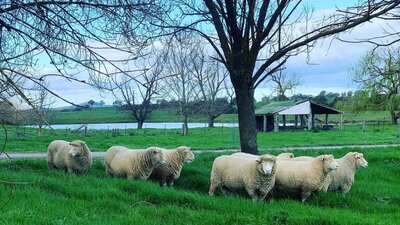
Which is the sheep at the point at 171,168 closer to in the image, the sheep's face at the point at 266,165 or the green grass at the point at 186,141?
the sheep's face at the point at 266,165

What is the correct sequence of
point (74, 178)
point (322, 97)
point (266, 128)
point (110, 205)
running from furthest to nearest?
point (322, 97) < point (266, 128) < point (74, 178) < point (110, 205)

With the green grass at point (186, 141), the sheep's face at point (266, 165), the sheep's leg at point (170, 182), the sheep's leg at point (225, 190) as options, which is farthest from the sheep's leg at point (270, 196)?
the green grass at point (186, 141)

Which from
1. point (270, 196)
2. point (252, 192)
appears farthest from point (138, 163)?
point (270, 196)

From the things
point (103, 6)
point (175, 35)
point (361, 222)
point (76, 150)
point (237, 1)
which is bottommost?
point (361, 222)

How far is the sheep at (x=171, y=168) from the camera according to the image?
11070 millimetres

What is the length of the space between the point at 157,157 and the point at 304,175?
10.1 feet

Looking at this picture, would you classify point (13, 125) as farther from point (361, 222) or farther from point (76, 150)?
point (76, 150)

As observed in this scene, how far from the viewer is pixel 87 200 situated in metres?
7.92

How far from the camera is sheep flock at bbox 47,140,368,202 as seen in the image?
9.40m

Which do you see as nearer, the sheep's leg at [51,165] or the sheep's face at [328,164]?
the sheep's face at [328,164]

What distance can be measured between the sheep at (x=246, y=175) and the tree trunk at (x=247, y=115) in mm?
1885

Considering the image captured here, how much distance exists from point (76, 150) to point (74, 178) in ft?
6.25

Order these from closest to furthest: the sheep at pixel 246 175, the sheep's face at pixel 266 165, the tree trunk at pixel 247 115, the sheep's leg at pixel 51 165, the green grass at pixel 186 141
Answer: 1. the sheep's face at pixel 266 165
2. the sheep at pixel 246 175
3. the tree trunk at pixel 247 115
4. the sheep's leg at pixel 51 165
5. the green grass at pixel 186 141

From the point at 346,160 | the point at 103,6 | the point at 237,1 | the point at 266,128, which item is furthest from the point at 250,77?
the point at 266,128
